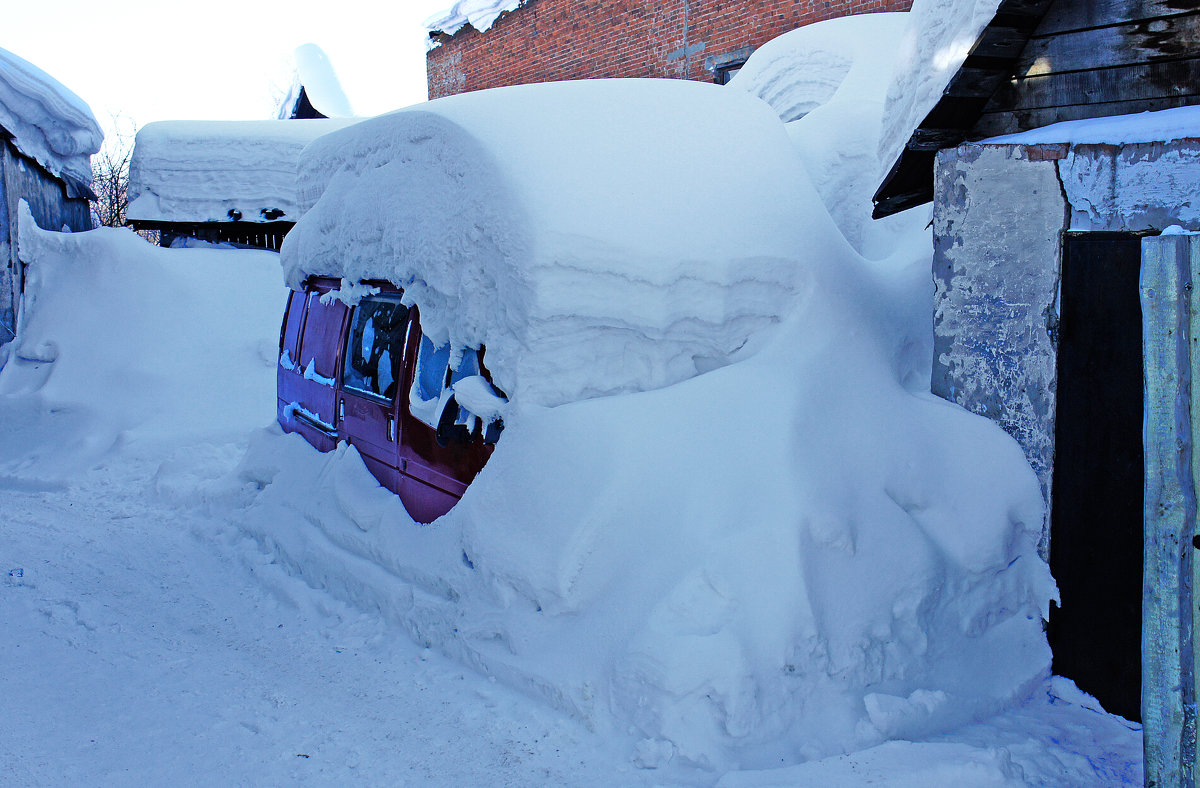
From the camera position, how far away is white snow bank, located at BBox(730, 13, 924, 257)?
21.3 ft

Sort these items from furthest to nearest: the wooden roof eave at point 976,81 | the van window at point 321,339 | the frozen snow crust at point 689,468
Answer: the van window at point 321,339
the wooden roof eave at point 976,81
the frozen snow crust at point 689,468

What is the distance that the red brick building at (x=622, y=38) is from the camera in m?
11.0

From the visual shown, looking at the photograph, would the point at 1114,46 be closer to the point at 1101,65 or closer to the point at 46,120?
the point at 1101,65

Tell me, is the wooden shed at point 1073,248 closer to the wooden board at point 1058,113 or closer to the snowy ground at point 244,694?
the wooden board at point 1058,113

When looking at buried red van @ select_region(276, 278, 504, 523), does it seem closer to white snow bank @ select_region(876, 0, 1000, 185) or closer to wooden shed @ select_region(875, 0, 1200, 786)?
wooden shed @ select_region(875, 0, 1200, 786)

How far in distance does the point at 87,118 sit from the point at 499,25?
786 centimetres

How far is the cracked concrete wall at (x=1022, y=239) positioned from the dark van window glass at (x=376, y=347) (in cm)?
255

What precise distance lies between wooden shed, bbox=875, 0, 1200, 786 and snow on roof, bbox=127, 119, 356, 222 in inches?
398

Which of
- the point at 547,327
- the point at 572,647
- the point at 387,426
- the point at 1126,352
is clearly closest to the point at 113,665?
the point at 387,426

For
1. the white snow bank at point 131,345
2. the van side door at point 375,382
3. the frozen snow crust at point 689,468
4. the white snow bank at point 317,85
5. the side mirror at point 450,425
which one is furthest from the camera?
the white snow bank at point 317,85

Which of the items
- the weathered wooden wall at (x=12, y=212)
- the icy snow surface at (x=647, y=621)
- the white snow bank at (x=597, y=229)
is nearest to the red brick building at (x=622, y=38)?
the white snow bank at (x=597, y=229)

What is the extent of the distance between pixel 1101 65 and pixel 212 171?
11.2 m

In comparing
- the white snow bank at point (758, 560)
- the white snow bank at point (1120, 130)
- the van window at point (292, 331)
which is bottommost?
the white snow bank at point (758, 560)

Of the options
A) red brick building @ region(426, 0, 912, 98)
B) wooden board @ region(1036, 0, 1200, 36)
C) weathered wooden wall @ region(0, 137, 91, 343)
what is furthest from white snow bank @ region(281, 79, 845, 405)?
weathered wooden wall @ region(0, 137, 91, 343)
